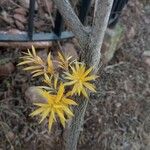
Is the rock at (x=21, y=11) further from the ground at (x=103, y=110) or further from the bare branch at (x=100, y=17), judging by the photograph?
the bare branch at (x=100, y=17)

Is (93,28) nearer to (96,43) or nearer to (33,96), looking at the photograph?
(96,43)

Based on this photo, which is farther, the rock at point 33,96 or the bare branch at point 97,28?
the rock at point 33,96

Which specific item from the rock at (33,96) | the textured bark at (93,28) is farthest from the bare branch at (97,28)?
the rock at (33,96)

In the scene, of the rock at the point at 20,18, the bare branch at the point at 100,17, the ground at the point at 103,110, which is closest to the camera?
the bare branch at the point at 100,17

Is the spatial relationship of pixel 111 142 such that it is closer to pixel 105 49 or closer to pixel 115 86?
pixel 115 86

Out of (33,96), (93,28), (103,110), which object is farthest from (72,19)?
(103,110)

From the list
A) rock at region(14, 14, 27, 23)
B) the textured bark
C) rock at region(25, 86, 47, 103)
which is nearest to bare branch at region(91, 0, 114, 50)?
the textured bark

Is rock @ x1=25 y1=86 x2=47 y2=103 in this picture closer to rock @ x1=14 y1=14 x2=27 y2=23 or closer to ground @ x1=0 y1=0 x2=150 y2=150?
ground @ x1=0 y1=0 x2=150 y2=150
